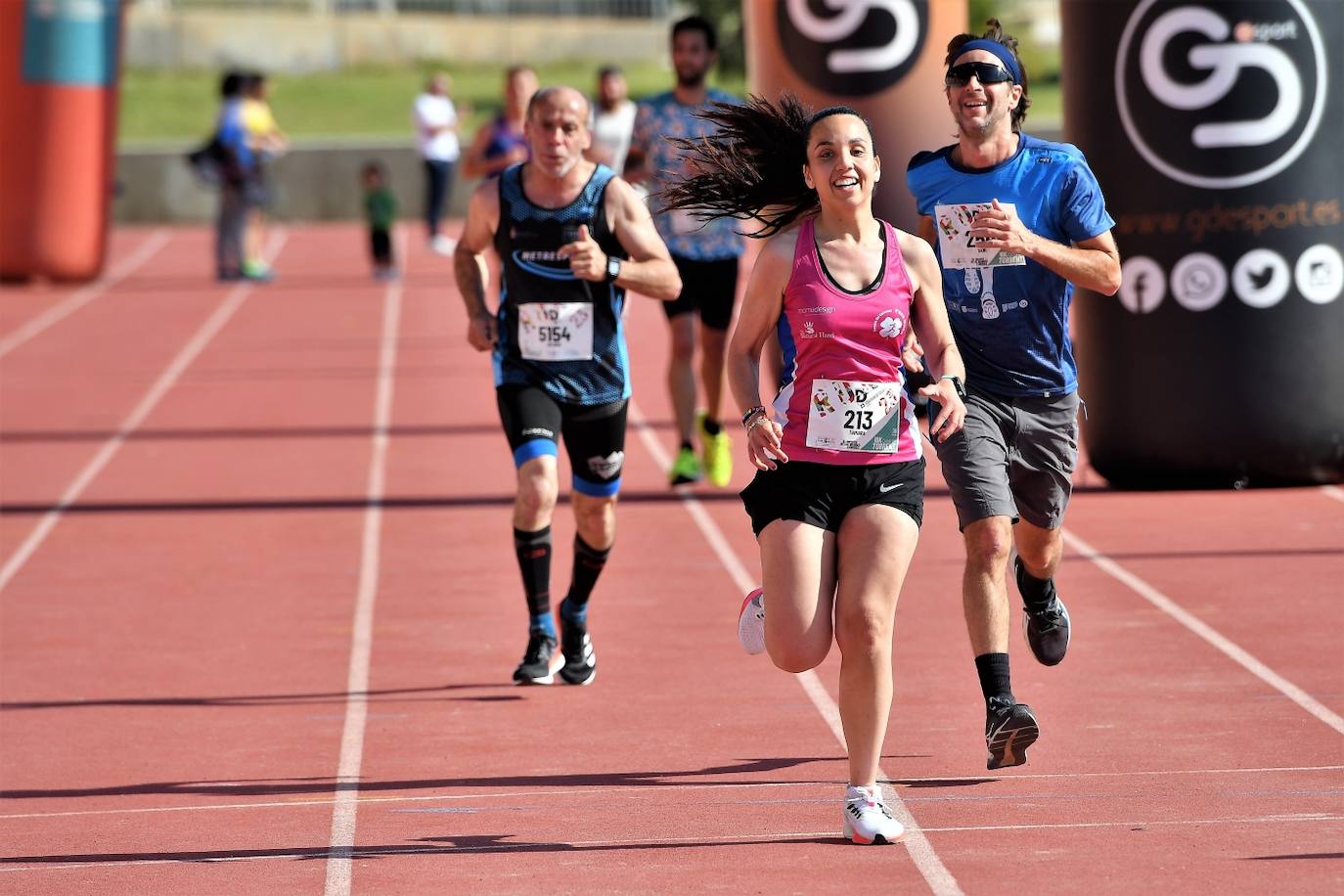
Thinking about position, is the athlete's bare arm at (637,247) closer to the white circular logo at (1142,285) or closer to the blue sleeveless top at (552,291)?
the blue sleeveless top at (552,291)

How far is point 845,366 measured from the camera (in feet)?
18.4

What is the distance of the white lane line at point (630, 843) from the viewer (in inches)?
220

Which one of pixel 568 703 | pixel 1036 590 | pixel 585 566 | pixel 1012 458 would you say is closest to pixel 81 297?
pixel 585 566

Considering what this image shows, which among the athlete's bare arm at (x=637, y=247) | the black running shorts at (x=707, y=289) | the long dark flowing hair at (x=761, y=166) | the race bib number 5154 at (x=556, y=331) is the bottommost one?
the black running shorts at (x=707, y=289)

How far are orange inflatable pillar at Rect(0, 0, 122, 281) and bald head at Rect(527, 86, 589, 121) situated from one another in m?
18.1

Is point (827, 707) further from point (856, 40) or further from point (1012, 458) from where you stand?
point (856, 40)

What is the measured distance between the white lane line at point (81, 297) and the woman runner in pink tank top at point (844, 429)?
15.1 m

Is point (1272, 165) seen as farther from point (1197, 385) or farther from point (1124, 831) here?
point (1124, 831)

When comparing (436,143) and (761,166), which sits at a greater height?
(761,166)

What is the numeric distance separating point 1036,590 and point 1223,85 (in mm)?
4520

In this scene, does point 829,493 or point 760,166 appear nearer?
point 829,493

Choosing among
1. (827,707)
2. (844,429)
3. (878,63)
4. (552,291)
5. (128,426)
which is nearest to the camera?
(844,429)

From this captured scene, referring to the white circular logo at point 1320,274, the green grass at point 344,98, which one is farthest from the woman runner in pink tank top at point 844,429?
the green grass at point 344,98

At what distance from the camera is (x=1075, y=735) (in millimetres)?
6723
